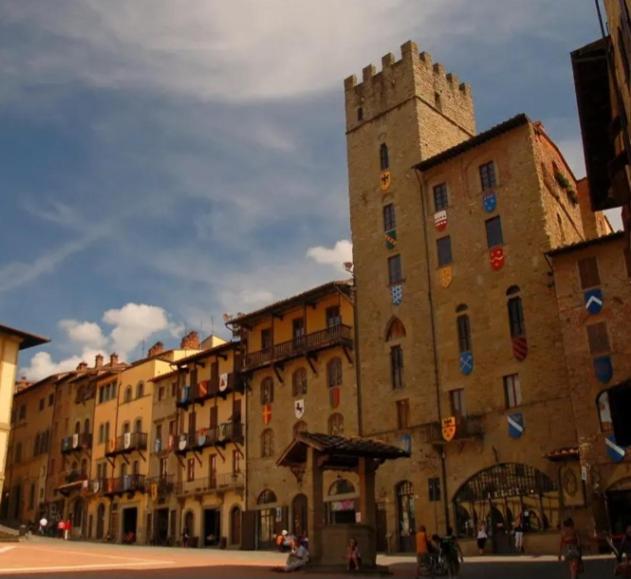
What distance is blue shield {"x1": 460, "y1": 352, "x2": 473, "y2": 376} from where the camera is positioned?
3497 centimetres

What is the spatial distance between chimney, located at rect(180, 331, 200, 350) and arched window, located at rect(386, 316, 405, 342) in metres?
23.2

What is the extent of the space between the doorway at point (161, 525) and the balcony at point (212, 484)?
2.55 metres

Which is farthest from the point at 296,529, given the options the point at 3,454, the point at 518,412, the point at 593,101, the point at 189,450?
the point at 593,101

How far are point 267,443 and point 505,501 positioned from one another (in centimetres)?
1596

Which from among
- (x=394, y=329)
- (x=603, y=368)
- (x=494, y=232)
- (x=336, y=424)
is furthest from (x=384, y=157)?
(x=603, y=368)

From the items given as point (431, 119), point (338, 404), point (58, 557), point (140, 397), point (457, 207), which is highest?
point (431, 119)

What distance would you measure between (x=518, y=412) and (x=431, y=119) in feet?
59.0

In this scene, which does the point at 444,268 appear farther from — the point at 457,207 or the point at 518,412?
the point at 518,412

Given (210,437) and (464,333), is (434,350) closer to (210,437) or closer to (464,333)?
(464,333)

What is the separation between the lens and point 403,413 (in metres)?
37.5

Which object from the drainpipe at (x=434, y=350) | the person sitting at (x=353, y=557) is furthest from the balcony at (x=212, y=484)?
the person sitting at (x=353, y=557)

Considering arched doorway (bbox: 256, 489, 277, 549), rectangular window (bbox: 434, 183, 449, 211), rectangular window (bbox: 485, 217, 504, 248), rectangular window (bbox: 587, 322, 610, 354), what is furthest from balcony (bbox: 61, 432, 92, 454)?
rectangular window (bbox: 587, 322, 610, 354)

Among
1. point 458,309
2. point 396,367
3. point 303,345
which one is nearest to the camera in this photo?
point 458,309

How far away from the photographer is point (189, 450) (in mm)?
48469
